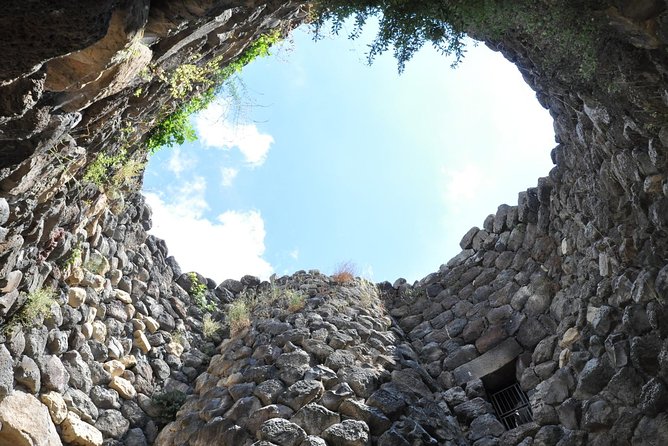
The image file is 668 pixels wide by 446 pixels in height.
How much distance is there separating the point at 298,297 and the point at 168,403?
2028 mm

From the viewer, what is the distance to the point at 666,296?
12.2 ft

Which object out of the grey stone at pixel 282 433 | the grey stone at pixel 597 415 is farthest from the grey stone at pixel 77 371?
the grey stone at pixel 597 415

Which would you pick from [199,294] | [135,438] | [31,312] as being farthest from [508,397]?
[31,312]

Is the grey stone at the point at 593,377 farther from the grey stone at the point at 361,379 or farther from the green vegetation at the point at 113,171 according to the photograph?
the green vegetation at the point at 113,171

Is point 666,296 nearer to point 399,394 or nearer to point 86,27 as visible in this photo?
point 399,394

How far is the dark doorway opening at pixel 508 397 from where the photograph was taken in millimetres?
5137

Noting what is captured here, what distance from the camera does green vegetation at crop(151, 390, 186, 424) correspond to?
193 inches

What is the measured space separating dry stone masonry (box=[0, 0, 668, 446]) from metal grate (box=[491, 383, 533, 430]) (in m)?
0.02

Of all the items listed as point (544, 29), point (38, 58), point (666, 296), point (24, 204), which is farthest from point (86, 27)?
point (666, 296)

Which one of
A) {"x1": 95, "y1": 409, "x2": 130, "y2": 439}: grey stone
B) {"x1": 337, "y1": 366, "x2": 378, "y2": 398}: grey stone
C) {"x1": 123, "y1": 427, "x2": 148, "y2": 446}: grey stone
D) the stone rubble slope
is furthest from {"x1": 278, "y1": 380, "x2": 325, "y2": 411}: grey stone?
{"x1": 95, "y1": 409, "x2": 130, "y2": 439}: grey stone

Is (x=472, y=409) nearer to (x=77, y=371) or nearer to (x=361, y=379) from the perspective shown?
(x=361, y=379)

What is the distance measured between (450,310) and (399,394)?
2008 mm

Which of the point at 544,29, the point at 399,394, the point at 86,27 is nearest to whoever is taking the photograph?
the point at 86,27

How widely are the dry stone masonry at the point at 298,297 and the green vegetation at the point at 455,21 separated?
50mm
